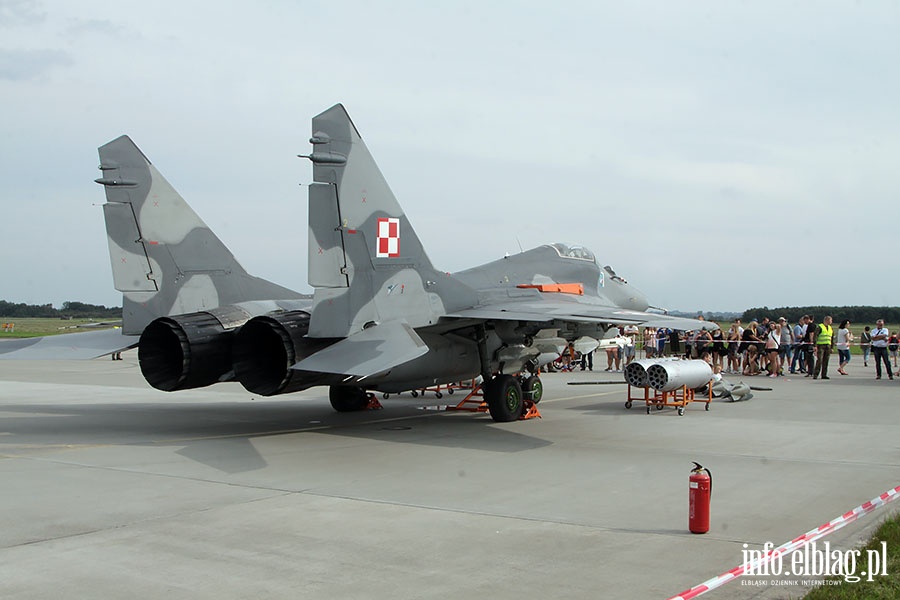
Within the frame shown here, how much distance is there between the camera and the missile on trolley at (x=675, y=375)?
1415 cm

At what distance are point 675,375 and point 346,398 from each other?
5740mm

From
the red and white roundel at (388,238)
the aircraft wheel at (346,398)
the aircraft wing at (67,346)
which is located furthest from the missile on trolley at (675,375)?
the aircraft wing at (67,346)

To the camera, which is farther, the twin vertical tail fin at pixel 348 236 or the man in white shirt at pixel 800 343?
the man in white shirt at pixel 800 343

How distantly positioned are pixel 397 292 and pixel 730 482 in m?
4.99

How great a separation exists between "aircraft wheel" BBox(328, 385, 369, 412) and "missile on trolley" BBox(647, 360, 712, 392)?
5.09 metres

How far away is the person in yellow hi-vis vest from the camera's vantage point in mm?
20781

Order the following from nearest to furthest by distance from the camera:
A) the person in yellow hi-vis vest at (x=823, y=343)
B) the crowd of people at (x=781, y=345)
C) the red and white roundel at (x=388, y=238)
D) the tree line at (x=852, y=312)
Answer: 1. the red and white roundel at (x=388, y=238)
2. the person in yellow hi-vis vest at (x=823, y=343)
3. the crowd of people at (x=781, y=345)
4. the tree line at (x=852, y=312)

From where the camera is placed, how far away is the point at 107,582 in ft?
16.3

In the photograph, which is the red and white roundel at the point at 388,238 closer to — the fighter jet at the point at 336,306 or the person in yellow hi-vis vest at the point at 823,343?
the fighter jet at the point at 336,306

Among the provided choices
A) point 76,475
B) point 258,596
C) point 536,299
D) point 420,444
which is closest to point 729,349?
point 536,299

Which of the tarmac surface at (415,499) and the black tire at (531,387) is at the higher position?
the black tire at (531,387)

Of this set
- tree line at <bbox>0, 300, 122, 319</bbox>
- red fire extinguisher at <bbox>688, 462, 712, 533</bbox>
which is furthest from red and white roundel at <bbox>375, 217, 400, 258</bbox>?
tree line at <bbox>0, 300, 122, 319</bbox>

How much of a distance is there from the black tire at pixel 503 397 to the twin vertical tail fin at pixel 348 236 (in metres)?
2.57

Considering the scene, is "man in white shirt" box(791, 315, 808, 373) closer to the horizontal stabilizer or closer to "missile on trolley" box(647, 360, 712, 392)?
"missile on trolley" box(647, 360, 712, 392)
